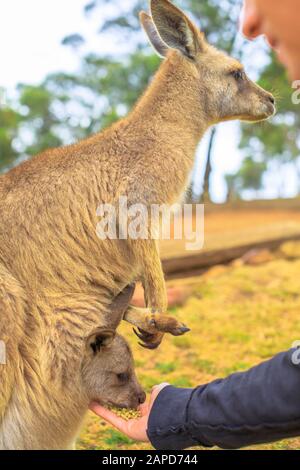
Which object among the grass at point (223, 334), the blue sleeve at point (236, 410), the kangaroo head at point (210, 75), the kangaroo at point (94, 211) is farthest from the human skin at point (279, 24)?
the grass at point (223, 334)

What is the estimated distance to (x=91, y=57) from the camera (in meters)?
14.9

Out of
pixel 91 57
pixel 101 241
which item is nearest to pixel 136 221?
pixel 101 241

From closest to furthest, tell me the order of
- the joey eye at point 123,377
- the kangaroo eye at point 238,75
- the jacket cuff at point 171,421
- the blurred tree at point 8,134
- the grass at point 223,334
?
the jacket cuff at point 171,421 < the joey eye at point 123,377 < the kangaroo eye at point 238,75 < the grass at point 223,334 < the blurred tree at point 8,134

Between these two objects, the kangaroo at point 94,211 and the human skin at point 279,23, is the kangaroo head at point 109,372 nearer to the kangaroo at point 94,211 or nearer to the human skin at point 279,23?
the kangaroo at point 94,211

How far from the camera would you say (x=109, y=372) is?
8.09 ft

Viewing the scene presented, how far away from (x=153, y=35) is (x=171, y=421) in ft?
6.75

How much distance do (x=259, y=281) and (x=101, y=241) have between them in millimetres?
4231

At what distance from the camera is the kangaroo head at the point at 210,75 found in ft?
10.0

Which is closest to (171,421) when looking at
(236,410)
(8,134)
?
(236,410)

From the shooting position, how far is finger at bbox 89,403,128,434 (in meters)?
2.18

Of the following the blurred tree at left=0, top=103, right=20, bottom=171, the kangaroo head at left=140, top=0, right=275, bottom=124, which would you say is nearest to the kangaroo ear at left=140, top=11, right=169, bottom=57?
the kangaroo head at left=140, top=0, right=275, bottom=124

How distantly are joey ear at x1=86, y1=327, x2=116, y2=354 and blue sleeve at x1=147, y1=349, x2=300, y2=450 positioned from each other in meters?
0.48

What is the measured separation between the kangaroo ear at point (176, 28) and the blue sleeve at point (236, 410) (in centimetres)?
176

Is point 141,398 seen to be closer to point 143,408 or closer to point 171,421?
point 143,408
